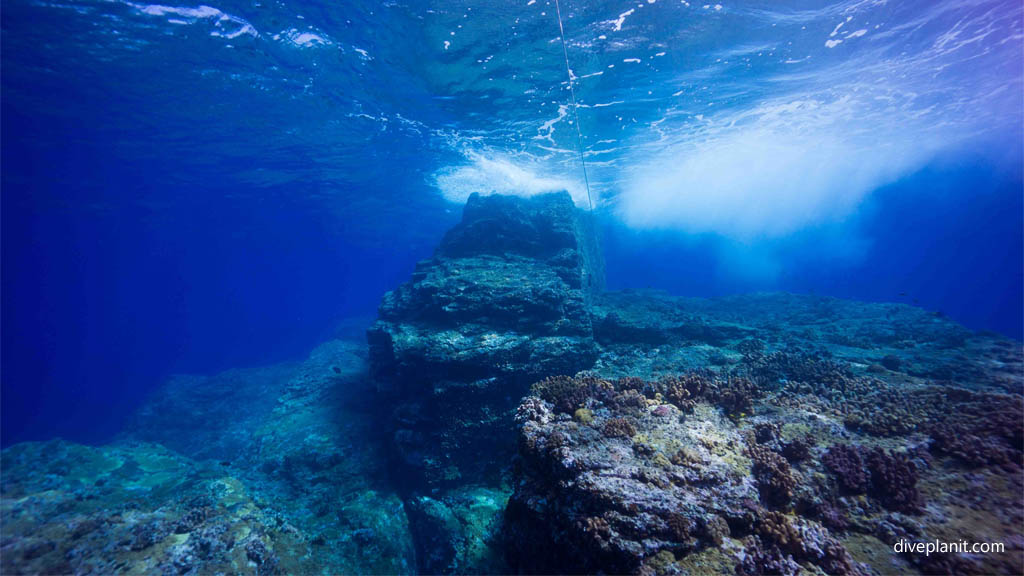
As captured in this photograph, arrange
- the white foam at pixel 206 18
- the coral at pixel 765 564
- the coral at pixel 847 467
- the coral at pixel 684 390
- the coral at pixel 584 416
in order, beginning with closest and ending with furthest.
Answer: the coral at pixel 765 564 → the coral at pixel 847 467 → the coral at pixel 584 416 → the coral at pixel 684 390 → the white foam at pixel 206 18

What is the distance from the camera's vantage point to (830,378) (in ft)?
27.5

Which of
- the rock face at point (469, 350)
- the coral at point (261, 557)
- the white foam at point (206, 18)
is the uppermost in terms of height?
the white foam at point (206, 18)

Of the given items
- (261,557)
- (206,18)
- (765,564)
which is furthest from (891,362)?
(206,18)

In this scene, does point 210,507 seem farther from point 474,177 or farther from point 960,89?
point 960,89

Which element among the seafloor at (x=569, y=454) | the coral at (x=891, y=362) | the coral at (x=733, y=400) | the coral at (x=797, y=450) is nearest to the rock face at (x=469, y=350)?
the seafloor at (x=569, y=454)

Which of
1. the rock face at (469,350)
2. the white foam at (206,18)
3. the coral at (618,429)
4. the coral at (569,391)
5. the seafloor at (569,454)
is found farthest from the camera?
the white foam at (206,18)

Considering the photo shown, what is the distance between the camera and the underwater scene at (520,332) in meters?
4.64

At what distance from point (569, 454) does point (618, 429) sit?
48.3 inches

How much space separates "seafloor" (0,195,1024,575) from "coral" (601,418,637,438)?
0.13ft

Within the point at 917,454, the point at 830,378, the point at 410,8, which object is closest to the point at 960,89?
the point at 830,378

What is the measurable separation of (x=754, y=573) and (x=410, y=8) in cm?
1582

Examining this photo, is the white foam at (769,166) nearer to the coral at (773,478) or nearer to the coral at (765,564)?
the coral at (773,478)

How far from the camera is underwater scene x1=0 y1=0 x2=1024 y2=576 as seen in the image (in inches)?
183

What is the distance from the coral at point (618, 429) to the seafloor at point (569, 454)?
39mm
